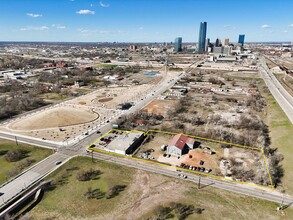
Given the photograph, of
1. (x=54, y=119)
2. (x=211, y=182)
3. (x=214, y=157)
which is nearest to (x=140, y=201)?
(x=211, y=182)

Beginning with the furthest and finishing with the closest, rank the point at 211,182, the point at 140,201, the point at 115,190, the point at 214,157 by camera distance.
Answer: the point at 214,157, the point at 211,182, the point at 115,190, the point at 140,201

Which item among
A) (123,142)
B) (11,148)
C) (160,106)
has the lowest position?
(11,148)

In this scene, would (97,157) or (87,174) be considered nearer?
(87,174)

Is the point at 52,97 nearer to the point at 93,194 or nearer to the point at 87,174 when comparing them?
the point at 87,174

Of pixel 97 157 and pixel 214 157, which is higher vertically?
pixel 97 157

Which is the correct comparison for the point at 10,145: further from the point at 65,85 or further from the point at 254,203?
the point at 65,85

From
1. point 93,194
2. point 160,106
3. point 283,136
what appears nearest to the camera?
point 93,194

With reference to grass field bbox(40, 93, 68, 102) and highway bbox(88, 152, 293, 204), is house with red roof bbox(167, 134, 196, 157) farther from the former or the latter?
grass field bbox(40, 93, 68, 102)
